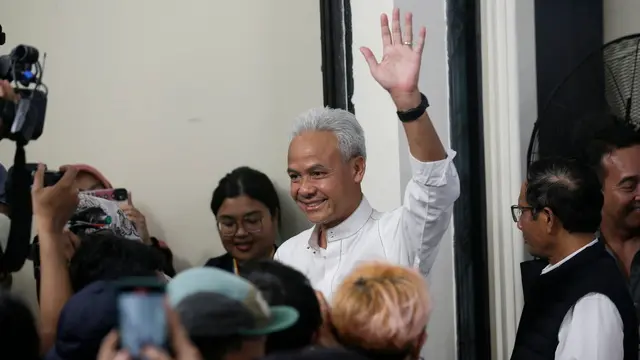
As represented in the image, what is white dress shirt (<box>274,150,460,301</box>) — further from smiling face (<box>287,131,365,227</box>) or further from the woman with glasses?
the woman with glasses

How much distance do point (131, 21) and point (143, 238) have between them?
0.69m

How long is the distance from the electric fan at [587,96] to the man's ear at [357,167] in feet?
1.48

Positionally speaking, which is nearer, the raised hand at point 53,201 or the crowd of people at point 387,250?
the crowd of people at point 387,250

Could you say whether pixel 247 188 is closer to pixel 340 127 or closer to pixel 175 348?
pixel 340 127

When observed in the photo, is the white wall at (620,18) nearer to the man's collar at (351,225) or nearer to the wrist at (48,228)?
the man's collar at (351,225)

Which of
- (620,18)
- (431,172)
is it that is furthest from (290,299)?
(620,18)

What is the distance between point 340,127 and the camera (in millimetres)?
1731

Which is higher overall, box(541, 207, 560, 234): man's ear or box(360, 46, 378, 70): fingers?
box(360, 46, 378, 70): fingers

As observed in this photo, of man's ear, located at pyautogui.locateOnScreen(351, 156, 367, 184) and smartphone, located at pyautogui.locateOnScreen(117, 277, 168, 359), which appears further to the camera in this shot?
man's ear, located at pyautogui.locateOnScreen(351, 156, 367, 184)

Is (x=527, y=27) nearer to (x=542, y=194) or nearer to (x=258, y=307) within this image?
(x=542, y=194)

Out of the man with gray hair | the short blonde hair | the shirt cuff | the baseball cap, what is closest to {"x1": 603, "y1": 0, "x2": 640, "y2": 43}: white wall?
the man with gray hair

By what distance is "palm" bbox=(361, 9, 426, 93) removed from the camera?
161cm

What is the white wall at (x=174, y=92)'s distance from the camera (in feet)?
8.09

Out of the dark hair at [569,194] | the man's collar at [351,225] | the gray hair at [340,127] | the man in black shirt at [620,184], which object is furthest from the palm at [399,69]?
the man in black shirt at [620,184]
